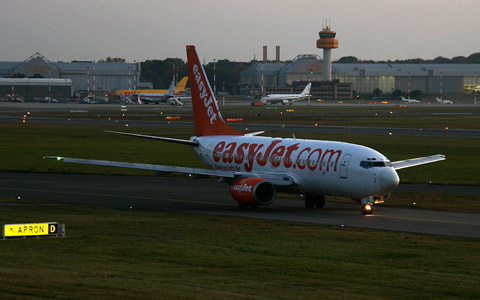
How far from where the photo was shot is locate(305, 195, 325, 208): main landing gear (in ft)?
154

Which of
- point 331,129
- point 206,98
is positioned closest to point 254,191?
point 206,98

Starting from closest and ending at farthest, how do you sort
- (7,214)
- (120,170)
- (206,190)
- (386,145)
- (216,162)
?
(7,214) → (216,162) → (206,190) → (120,170) → (386,145)

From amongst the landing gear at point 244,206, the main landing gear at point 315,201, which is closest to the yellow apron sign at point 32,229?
the landing gear at point 244,206

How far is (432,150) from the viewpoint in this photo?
80375mm

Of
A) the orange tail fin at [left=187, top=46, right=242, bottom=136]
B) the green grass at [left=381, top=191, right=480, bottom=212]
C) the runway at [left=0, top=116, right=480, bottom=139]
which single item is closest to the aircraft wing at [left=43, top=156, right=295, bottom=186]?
the green grass at [left=381, top=191, right=480, bottom=212]

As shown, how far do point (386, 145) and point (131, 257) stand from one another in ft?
203

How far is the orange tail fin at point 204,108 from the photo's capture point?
175ft

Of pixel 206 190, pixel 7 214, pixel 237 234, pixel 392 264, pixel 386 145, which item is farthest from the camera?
pixel 386 145

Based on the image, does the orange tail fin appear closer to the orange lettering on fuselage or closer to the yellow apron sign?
the orange lettering on fuselage

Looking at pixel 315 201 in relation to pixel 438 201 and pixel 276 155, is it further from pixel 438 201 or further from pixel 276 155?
pixel 438 201

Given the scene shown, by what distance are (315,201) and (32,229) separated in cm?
1918

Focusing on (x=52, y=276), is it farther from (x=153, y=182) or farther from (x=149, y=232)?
(x=153, y=182)

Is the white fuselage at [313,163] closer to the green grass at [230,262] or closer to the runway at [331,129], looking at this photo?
the green grass at [230,262]

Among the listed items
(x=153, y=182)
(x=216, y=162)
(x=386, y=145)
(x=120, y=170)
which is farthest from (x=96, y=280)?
(x=386, y=145)
